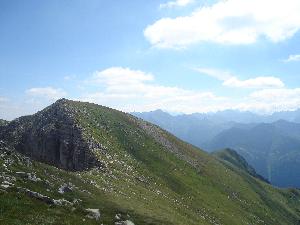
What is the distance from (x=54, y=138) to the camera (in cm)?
10369

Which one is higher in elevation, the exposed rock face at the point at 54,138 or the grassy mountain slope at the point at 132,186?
the exposed rock face at the point at 54,138

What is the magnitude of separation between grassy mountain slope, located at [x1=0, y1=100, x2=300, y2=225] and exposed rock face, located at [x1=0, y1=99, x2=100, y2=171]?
225cm

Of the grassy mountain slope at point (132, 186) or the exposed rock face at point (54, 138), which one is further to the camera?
the exposed rock face at point (54, 138)

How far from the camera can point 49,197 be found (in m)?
39.4

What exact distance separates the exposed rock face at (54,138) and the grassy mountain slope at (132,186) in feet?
7.37

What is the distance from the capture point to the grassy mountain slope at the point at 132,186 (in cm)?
3775

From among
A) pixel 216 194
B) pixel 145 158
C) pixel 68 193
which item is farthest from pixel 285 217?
pixel 68 193

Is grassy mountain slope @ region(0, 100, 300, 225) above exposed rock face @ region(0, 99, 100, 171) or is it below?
below

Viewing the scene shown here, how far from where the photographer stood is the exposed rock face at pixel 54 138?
90.1 m

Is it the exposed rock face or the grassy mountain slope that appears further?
the exposed rock face

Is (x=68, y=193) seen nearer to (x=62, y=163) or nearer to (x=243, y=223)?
(x=62, y=163)

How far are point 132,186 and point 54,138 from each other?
3820cm

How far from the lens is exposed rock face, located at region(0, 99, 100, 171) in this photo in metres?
90.1

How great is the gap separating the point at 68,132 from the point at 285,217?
282 ft
